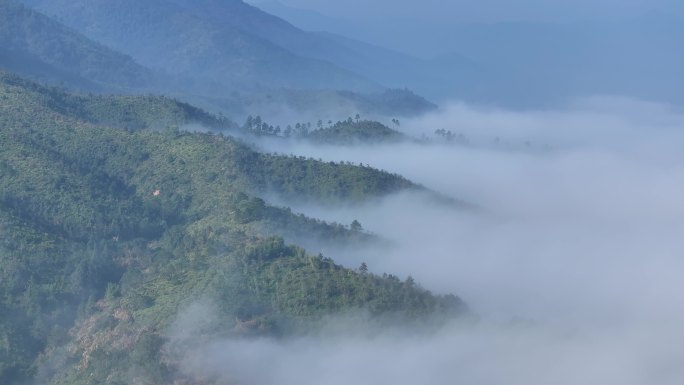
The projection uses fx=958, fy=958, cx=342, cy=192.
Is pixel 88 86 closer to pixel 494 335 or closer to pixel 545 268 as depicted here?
Result: pixel 545 268

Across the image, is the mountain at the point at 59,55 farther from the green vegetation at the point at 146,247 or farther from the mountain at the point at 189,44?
the green vegetation at the point at 146,247

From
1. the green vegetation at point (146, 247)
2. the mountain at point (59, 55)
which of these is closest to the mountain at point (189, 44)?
the mountain at point (59, 55)

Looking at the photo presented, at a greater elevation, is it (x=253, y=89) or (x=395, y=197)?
(x=253, y=89)

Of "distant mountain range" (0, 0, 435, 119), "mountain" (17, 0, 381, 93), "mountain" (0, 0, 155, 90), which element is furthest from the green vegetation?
"mountain" (17, 0, 381, 93)

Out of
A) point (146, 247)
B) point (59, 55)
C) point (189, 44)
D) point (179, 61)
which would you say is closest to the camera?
point (146, 247)

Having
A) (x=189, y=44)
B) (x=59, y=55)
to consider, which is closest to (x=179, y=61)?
(x=189, y=44)

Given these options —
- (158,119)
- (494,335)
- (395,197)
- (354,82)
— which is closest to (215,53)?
(354,82)

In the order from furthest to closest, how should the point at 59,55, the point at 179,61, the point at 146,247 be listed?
1. the point at 179,61
2. the point at 59,55
3. the point at 146,247

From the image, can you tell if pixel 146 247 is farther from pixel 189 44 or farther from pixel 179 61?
pixel 189 44
